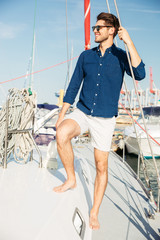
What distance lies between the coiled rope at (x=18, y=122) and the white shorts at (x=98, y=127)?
679mm

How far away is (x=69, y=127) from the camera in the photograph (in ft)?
6.64

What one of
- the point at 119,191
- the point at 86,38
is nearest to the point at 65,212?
the point at 119,191

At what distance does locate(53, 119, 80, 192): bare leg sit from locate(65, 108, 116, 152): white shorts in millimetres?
84

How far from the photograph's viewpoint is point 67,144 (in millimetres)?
2055

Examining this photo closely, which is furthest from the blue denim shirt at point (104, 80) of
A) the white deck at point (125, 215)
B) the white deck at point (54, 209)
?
the white deck at point (125, 215)

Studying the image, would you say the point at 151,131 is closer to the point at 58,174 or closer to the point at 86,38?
the point at 86,38

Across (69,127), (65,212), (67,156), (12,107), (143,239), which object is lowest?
(143,239)

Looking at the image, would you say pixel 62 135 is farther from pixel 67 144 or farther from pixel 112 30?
pixel 112 30

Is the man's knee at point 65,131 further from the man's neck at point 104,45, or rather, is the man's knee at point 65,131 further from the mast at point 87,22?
the mast at point 87,22

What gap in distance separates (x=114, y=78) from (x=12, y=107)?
3.79ft

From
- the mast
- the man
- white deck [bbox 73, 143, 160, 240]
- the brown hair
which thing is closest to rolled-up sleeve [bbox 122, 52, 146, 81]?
the man

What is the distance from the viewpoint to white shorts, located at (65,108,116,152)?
216 cm

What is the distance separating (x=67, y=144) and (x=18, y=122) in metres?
0.82

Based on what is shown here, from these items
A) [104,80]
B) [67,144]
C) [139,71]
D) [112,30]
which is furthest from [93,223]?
[112,30]
